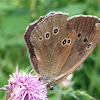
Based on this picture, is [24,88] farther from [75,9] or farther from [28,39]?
[75,9]

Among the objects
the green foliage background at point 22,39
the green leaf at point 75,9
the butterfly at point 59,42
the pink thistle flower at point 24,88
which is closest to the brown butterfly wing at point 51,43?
the butterfly at point 59,42

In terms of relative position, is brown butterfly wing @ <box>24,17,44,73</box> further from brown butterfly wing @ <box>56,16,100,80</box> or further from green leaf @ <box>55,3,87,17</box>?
green leaf @ <box>55,3,87,17</box>

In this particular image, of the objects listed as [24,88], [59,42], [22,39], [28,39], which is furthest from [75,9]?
[24,88]

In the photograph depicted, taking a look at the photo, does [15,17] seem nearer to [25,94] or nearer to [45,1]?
[45,1]

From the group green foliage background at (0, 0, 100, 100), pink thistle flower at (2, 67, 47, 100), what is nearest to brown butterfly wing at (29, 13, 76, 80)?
pink thistle flower at (2, 67, 47, 100)

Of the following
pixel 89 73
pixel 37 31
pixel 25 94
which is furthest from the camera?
pixel 89 73

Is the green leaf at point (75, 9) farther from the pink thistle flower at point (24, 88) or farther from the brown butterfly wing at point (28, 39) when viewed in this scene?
the pink thistle flower at point (24, 88)

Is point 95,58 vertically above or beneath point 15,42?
beneath

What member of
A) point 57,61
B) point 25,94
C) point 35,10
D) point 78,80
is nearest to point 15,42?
point 35,10

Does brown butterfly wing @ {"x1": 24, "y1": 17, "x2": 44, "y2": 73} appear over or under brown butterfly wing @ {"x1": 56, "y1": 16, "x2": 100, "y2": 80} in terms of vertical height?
over
